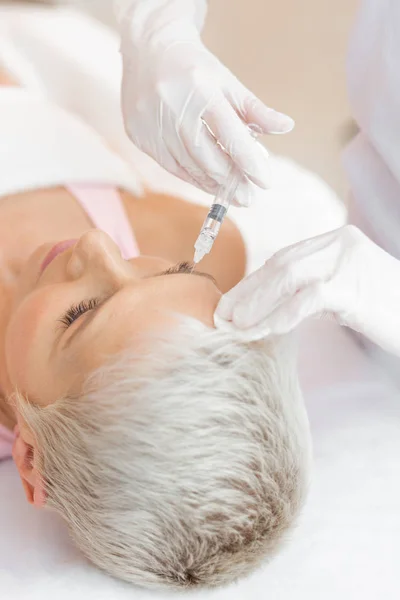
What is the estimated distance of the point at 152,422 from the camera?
730mm

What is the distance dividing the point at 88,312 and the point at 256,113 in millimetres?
387

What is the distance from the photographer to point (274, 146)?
2180mm

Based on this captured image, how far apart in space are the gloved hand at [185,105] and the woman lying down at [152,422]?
0.60ft

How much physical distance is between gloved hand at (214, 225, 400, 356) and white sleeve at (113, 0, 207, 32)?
0.58 m

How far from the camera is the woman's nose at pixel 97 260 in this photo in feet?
2.79

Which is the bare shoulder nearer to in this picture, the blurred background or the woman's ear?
the woman's ear

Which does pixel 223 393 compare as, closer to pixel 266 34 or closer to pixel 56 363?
pixel 56 363

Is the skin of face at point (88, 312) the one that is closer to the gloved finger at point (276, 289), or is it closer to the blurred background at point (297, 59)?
the gloved finger at point (276, 289)

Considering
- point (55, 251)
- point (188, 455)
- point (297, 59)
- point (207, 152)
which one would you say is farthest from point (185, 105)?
point (297, 59)

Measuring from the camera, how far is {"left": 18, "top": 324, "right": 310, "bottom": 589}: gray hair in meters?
0.73

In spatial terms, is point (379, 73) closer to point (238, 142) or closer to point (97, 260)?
point (238, 142)

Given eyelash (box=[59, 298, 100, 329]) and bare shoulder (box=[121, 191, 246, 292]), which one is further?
bare shoulder (box=[121, 191, 246, 292])

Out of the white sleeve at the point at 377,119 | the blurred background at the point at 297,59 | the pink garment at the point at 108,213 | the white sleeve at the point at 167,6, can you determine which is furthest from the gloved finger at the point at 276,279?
the blurred background at the point at 297,59

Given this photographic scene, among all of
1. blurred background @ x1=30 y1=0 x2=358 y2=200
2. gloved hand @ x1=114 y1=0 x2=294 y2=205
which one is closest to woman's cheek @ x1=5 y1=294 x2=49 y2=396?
gloved hand @ x1=114 y1=0 x2=294 y2=205
